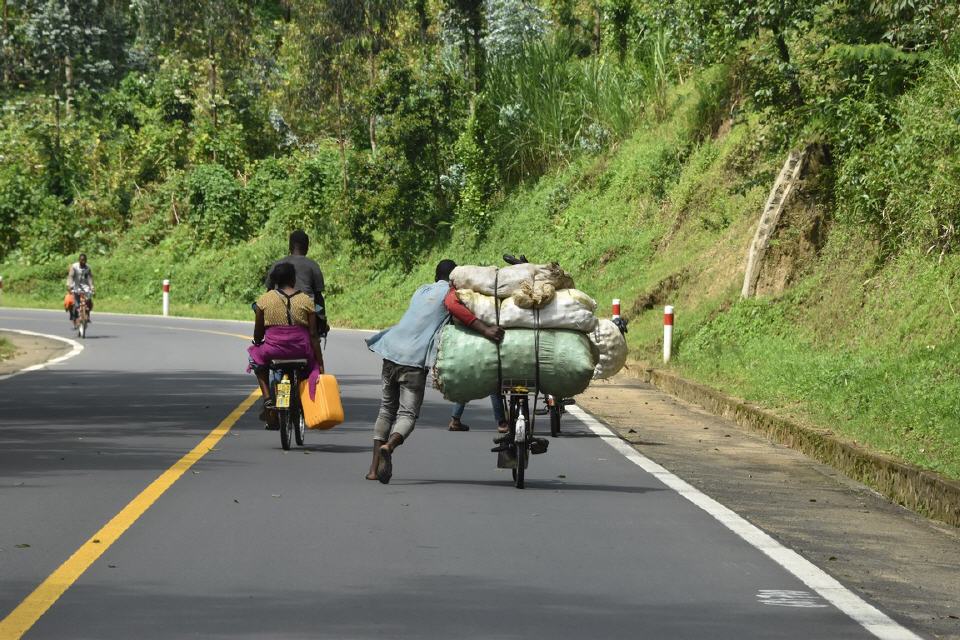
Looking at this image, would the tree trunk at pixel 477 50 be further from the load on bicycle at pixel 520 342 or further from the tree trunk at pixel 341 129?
the load on bicycle at pixel 520 342

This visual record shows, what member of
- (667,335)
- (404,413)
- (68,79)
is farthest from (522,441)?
(68,79)

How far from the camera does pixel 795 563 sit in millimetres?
8711

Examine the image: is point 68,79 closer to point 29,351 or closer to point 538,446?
point 29,351

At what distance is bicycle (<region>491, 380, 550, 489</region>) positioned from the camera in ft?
37.8

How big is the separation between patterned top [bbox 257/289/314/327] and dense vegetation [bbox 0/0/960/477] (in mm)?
5015

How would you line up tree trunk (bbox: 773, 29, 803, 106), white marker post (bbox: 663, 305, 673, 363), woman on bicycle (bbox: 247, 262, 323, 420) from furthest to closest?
1. white marker post (bbox: 663, 305, 673, 363)
2. tree trunk (bbox: 773, 29, 803, 106)
3. woman on bicycle (bbox: 247, 262, 323, 420)

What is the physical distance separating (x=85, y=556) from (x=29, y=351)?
22.1 meters

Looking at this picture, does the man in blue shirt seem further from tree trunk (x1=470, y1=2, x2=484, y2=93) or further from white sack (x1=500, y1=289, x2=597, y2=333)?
tree trunk (x1=470, y1=2, x2=484, y2=93)

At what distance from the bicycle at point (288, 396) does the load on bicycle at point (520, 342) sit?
307 centimetres

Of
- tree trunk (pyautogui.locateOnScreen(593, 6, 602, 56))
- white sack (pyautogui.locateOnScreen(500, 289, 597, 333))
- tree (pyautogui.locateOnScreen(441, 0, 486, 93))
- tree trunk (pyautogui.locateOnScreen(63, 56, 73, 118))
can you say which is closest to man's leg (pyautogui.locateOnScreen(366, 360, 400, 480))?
white sack (pyautogui.locateOnScreen(500, 289, 597, 333))

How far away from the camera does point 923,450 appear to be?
513 inches

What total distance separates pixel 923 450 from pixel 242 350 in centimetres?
1906

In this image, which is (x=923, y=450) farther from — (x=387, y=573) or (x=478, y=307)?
(x=387, y=573)

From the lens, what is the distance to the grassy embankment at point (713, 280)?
16.6 meters
